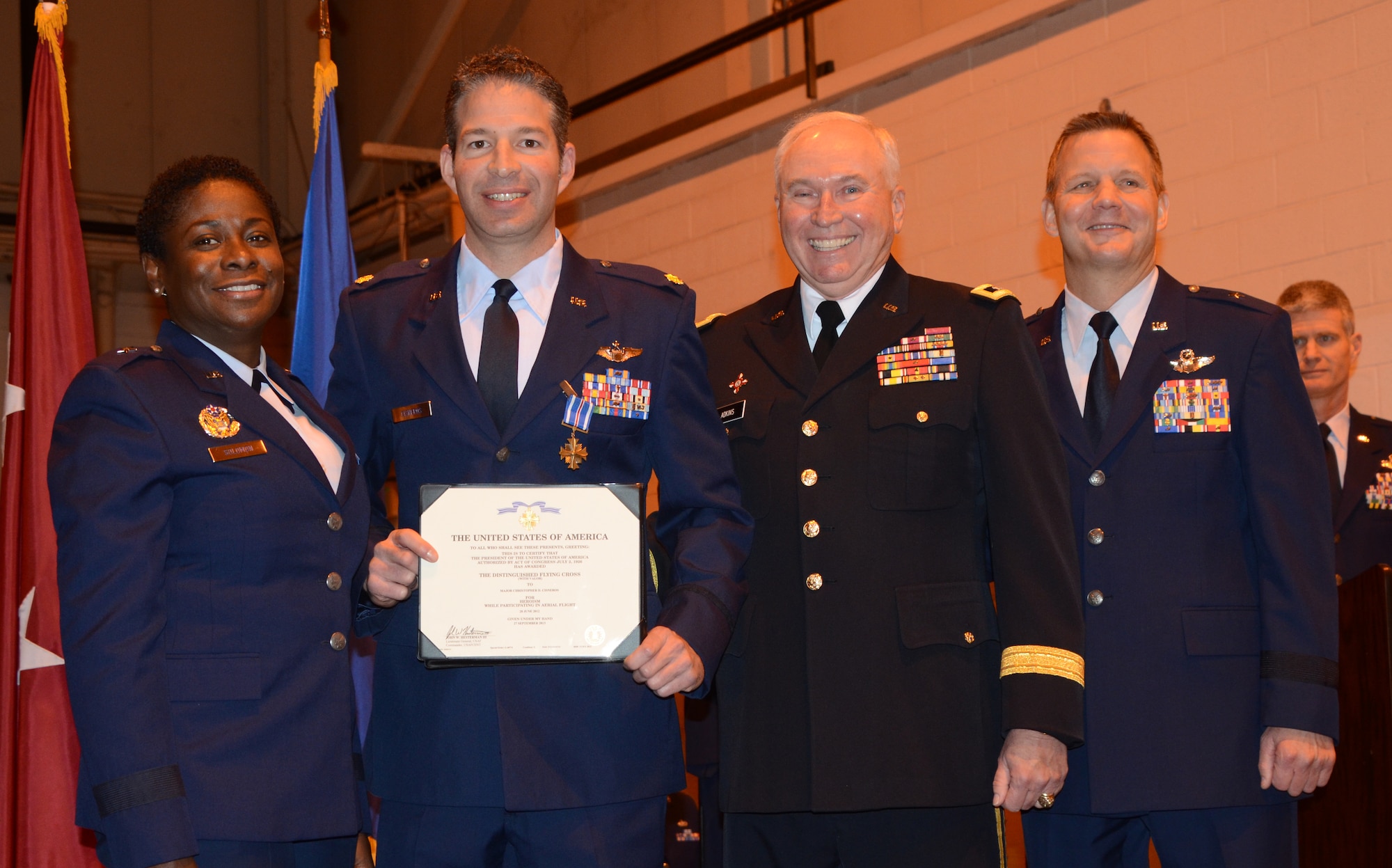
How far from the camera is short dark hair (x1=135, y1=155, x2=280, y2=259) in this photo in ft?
7.91

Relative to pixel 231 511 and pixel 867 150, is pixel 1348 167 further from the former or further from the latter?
pixel 231 511

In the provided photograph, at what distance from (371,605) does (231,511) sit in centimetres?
30

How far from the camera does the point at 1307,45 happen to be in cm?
438

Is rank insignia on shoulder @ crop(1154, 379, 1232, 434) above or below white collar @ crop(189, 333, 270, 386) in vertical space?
below

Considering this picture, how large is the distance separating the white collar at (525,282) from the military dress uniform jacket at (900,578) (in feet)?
1.54

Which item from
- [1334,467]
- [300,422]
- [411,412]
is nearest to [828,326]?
[411,412]

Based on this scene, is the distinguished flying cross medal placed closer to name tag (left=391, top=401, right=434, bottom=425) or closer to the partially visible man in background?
name tag (left=391, top=401, right=434, bottom=425)

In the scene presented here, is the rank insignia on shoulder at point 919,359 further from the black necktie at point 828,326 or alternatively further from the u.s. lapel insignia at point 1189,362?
the u.s. lapel insignia at point 1189,362

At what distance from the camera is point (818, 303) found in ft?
8.59

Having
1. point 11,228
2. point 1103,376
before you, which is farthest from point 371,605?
point 11,228

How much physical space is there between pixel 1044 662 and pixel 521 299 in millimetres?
1126

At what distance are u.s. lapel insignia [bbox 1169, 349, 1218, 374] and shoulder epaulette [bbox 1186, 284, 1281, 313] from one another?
0.50 ft

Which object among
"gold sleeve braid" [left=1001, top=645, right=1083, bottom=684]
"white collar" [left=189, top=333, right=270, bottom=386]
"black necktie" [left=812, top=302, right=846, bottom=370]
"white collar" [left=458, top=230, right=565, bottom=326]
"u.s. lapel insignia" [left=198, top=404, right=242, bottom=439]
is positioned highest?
"white collar" [left=458, top=230, right=565, bottom=326]

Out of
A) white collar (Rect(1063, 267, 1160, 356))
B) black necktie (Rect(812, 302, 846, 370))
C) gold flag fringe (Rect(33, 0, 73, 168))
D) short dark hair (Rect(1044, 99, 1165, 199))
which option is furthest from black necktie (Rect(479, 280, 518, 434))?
gold flag fringe (Rect(33, 0, 73, 168))
